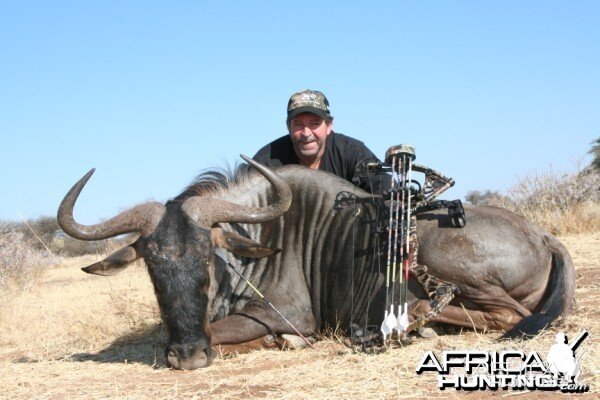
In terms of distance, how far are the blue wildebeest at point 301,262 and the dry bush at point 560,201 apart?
7242 millimetres

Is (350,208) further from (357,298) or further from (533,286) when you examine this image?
(533,286)

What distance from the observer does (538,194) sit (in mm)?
14203

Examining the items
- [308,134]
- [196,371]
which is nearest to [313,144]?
[308,134]

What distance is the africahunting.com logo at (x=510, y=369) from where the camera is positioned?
3.42 metres

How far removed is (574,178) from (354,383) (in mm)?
12052

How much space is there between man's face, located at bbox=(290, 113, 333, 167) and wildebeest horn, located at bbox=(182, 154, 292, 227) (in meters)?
1.59

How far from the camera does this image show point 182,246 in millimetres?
4707

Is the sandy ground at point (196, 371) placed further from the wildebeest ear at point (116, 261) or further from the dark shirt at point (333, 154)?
the dark shirt at point (333, 154)

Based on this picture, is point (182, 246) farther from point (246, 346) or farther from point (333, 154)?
point (333, 154)

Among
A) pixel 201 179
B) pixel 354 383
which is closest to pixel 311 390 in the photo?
pixel 354 383

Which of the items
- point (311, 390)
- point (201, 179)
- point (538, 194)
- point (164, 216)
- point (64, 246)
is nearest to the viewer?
point (311, 390)

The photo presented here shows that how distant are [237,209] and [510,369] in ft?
7.56

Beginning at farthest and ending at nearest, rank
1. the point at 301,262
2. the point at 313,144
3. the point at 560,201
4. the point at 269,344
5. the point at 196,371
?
the point at 560,201 < the point at 313,144 < the point at 301,262 < the point at 269,344 < the point at 196,371

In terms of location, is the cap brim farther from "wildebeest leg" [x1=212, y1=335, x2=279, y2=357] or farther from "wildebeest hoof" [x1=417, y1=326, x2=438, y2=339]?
"wildebeest hoof" [x1=417, y1=326, x2=438, y2=339]
